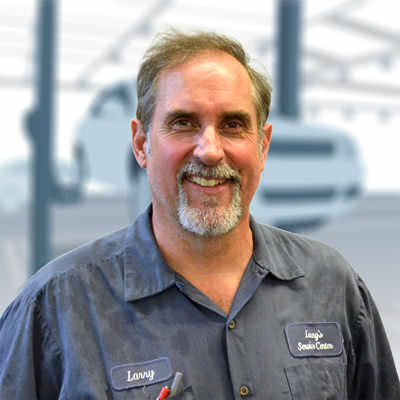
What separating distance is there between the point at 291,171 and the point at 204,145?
171 cm

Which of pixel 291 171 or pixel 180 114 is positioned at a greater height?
pixel 180 114

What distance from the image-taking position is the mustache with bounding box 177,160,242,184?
844mm

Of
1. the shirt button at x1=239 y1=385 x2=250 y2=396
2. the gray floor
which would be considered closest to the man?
the shirt button at x1=239 y1=385 x2=250 y2=396

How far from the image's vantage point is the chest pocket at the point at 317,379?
847 mm

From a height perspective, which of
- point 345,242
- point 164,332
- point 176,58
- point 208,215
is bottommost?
point 345,242

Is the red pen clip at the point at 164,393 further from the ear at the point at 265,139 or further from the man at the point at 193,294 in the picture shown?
the ear at the point at 265,139

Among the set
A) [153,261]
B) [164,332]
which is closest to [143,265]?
[153,261]

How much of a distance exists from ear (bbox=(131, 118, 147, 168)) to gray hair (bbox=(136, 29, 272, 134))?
0.07 feet

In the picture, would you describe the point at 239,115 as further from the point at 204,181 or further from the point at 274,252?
the point at 274,252

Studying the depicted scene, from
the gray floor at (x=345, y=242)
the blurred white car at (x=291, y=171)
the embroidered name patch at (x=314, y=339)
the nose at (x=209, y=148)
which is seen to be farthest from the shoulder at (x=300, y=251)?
the blurred white car at (x=291, y=171)

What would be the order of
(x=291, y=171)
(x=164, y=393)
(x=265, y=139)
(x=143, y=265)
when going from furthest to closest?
1. (x=291, y=171)
2. (x=265, y=139)
3. (x=143, y=265)
4. (x=164, y=393)

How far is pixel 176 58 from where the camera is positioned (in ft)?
2.90

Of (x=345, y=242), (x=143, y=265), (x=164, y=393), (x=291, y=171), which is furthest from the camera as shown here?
(x=345, y=242)

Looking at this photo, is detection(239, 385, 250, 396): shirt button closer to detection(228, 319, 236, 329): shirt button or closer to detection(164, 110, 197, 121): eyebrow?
detection(228, 319, 236, 329): shirt button
